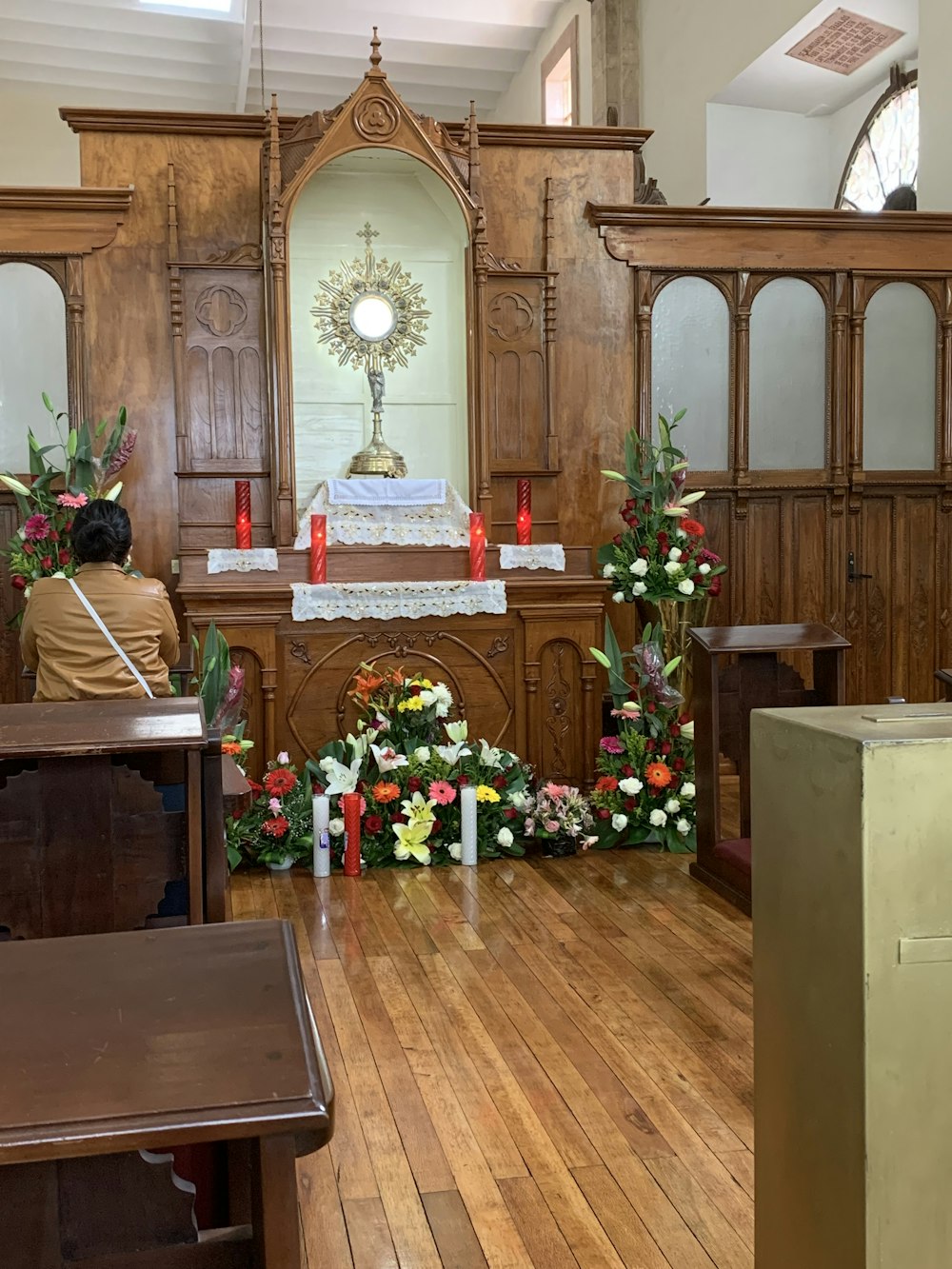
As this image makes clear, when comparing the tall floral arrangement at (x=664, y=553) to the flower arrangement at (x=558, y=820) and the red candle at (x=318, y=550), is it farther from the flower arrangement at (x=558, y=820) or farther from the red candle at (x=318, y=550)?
the red candle at (x=318, y=550)

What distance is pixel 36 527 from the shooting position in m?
5.83

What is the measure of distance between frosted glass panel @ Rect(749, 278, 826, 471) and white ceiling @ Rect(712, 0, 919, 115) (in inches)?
75.6

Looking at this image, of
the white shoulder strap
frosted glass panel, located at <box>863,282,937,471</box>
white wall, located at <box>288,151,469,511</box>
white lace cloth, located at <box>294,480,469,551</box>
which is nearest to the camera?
the white shoulder strap

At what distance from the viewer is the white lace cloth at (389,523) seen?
20.1 ft

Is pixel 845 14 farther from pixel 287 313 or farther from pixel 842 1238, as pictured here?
pixel 842 1238

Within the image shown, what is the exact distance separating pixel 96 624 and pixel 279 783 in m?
1.47

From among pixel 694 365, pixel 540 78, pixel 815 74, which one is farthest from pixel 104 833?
pixel 540 78

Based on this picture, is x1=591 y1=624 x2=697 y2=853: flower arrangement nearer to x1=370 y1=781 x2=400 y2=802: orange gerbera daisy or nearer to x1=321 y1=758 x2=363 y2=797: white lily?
x1=370 y1=781 x2=400 y2=802: orange gerbera daisy

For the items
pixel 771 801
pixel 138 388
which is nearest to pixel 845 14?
pixel 138 388

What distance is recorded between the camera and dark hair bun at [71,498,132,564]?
156 inches

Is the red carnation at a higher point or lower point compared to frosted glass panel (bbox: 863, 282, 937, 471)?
lower

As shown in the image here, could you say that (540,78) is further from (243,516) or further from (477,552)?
(477,552)

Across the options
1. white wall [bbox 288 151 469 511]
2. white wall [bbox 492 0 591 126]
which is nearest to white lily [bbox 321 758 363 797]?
white wall [bbox 288 151 469 511]

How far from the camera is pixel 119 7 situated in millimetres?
10297
